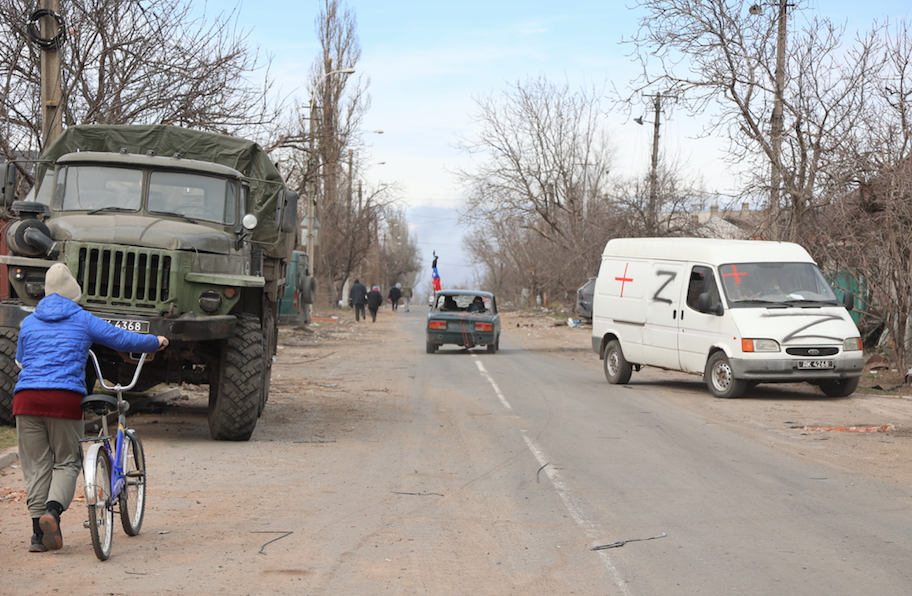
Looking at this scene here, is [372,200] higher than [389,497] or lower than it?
higher

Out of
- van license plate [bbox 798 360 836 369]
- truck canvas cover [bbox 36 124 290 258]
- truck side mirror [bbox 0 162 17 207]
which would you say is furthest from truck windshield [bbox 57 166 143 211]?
van license plate [bbox 798 360 836 369]

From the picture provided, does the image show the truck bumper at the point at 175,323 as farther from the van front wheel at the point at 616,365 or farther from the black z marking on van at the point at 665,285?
the van front wheel at the point at 616,365

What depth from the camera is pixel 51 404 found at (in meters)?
5.67

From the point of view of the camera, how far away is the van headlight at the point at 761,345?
578 inches

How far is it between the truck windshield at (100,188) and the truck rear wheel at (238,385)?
187 cm

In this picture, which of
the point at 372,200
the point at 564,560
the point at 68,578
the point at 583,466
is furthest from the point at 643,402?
the point at 372,200

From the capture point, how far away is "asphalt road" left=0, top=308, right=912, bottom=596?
533 centimetres

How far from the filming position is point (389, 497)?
7.58 meters

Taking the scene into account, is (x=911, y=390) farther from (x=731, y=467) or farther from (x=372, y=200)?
(x=372, y=200)

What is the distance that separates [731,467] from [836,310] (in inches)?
284

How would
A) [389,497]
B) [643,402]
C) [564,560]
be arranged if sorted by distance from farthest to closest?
1. [643,402]
2. [389,497]
3. [564,560]

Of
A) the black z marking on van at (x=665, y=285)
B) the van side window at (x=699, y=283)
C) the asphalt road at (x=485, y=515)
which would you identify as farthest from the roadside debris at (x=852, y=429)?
the black z marking on van at (x=665, y=285)

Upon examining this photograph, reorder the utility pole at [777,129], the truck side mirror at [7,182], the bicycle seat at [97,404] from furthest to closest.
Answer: the utility pole at [777,129] < the truck side mirror at [7,182] < the bicycle seat at [97,404]

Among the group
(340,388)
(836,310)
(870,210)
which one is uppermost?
(870,210)
